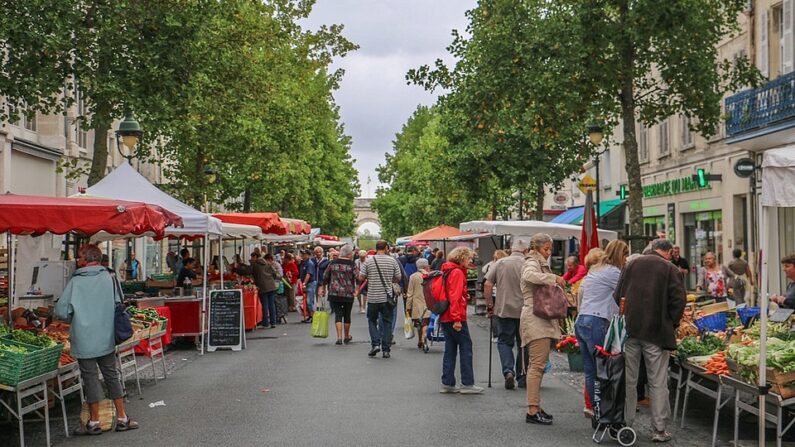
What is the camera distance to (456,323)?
12.3 m

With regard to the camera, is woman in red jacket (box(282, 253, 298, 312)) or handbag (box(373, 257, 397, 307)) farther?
woman in red jacket (box(282, 253, 298, 312))

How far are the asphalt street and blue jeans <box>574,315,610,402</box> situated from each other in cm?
53

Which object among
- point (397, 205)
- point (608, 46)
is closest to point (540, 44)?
point (608, 46)

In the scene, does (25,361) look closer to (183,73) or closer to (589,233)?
(589,233)

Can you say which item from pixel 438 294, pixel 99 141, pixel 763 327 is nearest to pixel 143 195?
pixel 99 141

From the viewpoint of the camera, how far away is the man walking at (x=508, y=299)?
42.3 ft

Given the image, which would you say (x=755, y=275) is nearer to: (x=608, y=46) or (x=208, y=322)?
(x=608, y=46)

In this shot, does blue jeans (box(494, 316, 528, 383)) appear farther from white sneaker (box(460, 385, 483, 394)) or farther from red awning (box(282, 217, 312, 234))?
red awning (box(282, 217, 312, 234))

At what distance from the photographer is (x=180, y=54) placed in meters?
21.0

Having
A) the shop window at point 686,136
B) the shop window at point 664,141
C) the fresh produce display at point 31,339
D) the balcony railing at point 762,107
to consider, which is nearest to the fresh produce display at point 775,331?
the fresh produce display at point 31,339

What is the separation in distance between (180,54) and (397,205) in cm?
5960

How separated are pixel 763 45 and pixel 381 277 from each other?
1298cm

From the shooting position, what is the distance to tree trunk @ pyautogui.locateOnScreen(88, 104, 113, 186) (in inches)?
841

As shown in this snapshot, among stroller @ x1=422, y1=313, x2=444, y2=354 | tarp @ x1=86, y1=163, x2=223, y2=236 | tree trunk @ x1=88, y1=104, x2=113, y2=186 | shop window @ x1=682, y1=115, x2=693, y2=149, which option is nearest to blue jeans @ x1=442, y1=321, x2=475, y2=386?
stroller @ x1=422, y1=313, x2=444, y2=354
